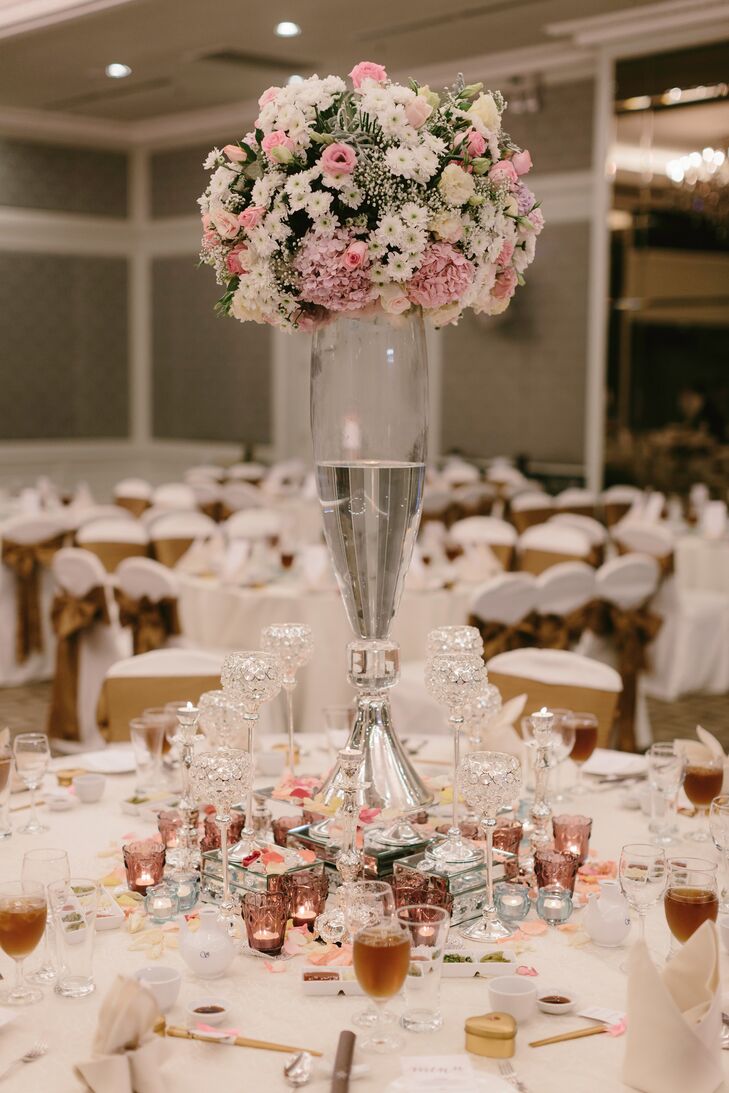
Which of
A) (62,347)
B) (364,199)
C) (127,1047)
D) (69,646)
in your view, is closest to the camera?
(127,1047)

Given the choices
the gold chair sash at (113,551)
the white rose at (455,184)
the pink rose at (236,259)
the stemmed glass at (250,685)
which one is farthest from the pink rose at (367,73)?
the gold chair sash at (113,551)

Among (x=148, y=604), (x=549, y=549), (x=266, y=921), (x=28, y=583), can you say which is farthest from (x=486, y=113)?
(x=28, y=583)

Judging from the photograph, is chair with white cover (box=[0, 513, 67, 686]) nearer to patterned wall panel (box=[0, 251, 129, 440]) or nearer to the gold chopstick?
the gold chopstick

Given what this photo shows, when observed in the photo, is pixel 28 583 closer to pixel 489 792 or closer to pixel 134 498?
pixel 134 498

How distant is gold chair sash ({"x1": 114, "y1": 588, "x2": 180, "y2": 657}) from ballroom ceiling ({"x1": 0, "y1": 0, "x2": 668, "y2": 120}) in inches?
132

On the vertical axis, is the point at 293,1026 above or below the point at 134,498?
below

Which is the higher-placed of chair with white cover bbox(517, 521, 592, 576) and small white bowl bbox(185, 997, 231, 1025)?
chair with white cover bbox(517, 521, 592, 576)

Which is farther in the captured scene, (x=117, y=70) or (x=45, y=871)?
(x=117, y=70)

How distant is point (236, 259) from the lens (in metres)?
2.19

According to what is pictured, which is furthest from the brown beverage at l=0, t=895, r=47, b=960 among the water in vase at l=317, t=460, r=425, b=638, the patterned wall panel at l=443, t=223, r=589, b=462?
the patterned wall panel at l=443, t=223, r=589, b=462

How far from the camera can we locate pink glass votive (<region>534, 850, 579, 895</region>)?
206 centimetres

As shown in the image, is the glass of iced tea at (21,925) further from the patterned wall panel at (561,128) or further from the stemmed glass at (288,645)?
the patterned wall panel at (561,128)

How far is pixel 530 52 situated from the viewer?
9.50 meters

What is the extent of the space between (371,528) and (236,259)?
520mm
